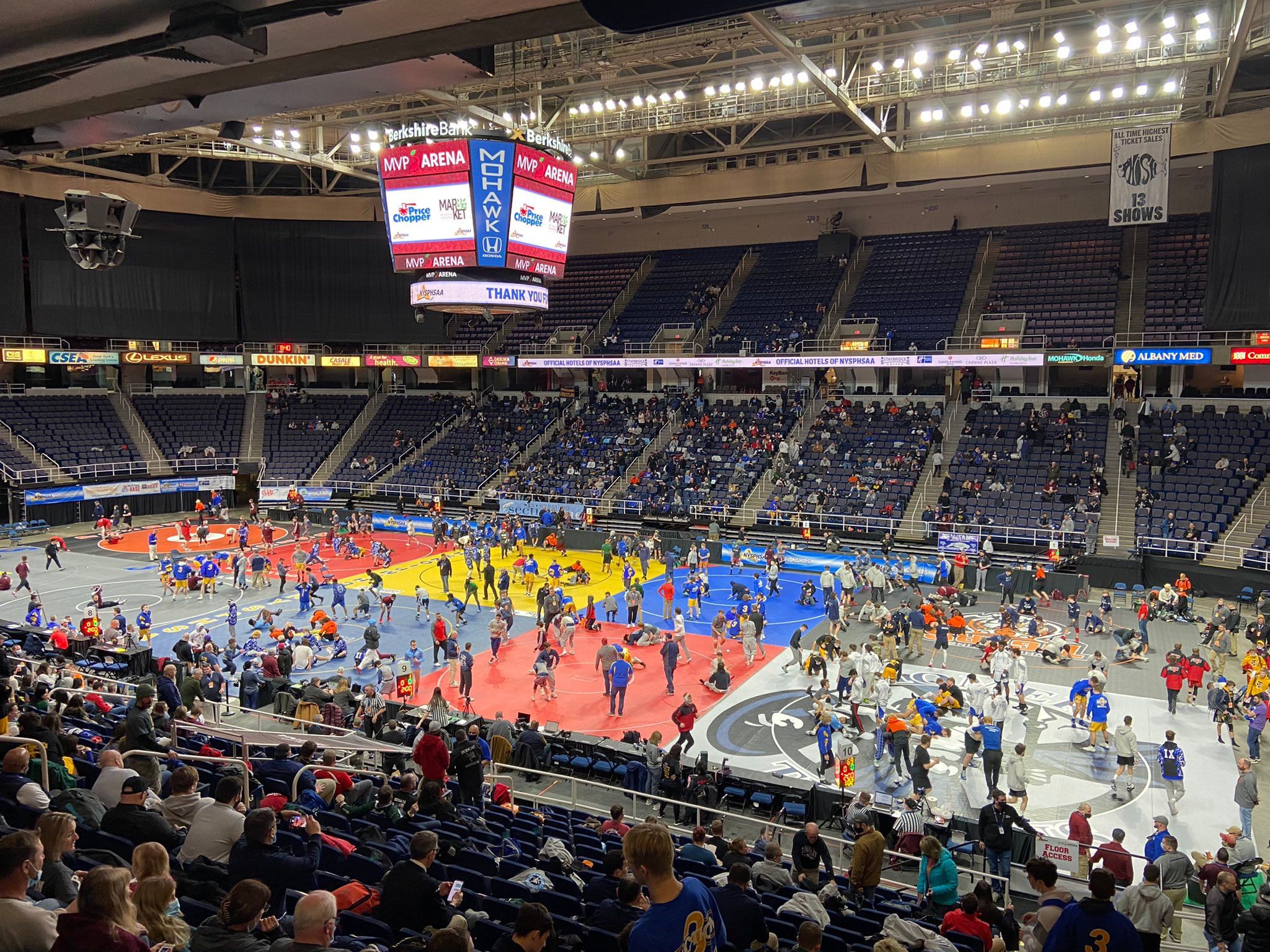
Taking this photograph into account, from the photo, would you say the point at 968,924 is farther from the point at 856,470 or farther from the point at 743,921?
the point at 856,470

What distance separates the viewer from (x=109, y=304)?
46.1 meters

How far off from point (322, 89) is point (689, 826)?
11.9 metres

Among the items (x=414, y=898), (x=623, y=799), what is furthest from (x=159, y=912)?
(x=623, y=799)

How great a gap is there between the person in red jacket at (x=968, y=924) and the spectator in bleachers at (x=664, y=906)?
524 centimetres

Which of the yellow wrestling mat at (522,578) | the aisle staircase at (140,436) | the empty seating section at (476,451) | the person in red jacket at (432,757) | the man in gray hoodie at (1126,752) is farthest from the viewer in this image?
the aisle staircase at (140,436)

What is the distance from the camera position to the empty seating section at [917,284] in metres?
41.1

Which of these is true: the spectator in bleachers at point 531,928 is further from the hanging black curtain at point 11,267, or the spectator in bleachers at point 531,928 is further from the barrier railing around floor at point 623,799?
the hanging black curtain at point 11,267

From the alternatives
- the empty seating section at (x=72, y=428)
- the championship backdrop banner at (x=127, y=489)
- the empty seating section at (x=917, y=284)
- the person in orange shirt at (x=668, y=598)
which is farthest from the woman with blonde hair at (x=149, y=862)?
the empty seating section at (x=72, y=428)

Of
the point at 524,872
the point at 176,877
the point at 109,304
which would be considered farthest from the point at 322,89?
the point at 109,304

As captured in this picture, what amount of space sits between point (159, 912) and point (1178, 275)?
4299 cm

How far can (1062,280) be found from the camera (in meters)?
40.2

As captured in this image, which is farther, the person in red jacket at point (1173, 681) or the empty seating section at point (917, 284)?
the empty seating section at point (917, 284)

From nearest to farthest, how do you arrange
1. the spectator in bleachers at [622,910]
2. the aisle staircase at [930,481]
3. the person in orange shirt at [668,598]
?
the spectator in bleachers at [622,910]
the person in orange shirt at [668,598]
the aisle staircase at [930,481]

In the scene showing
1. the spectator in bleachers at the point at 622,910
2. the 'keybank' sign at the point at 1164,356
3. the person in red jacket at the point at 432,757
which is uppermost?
the 'keybank' sign at the point at 1164,356
